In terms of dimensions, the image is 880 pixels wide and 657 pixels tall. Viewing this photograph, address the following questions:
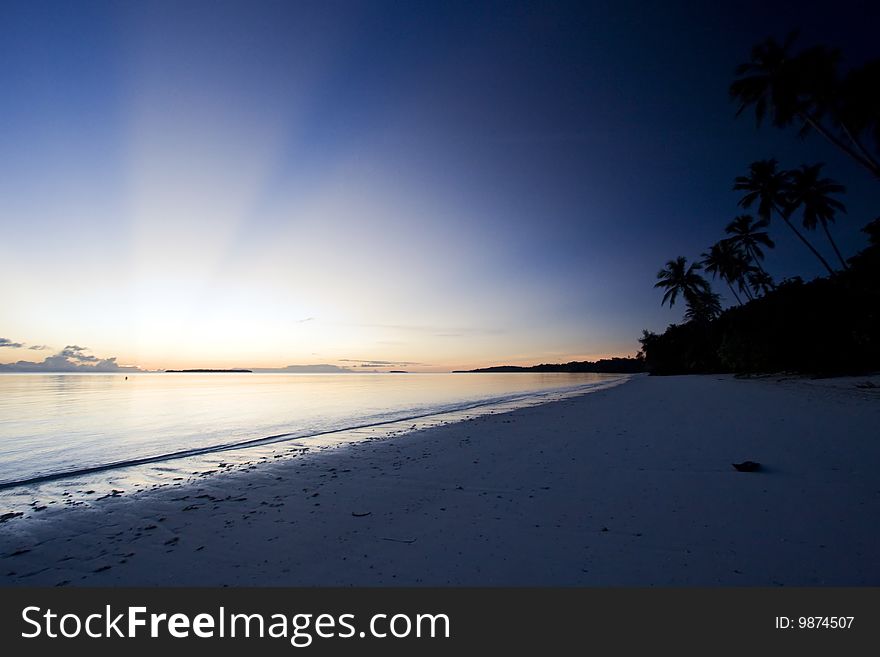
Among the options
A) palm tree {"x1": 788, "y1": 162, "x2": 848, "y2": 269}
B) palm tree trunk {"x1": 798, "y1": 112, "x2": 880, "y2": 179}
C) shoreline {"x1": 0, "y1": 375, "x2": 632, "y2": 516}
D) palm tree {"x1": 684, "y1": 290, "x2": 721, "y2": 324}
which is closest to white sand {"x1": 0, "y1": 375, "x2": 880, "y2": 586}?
shoreline {"x1": 0, "y1": 375, "x2": 632, "y2": 516}

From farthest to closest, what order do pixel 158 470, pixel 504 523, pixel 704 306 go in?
1. pixel 704 306
2. pixel 158 470
3. pixel 504 523

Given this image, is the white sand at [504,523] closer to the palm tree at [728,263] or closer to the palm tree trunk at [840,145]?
the palm tree trunk at [840,145]

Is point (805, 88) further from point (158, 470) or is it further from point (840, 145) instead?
point (158, 470)

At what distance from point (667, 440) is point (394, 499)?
746cm

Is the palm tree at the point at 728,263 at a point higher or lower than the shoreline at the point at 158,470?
higher

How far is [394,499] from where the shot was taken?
19.9 ft

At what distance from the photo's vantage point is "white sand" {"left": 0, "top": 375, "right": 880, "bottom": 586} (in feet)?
11.7

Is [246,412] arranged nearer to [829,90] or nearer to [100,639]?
[100,639]

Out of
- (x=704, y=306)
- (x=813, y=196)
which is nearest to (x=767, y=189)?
(x=813, y=196)

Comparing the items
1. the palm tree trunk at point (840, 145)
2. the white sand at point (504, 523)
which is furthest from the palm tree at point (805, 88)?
the white sand at point (504, 523)

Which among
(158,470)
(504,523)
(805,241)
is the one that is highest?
(805,241)

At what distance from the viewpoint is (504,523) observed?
4.78m

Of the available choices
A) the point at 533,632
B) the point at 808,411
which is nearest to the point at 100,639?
the point at 533,632

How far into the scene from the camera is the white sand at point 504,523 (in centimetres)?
357
